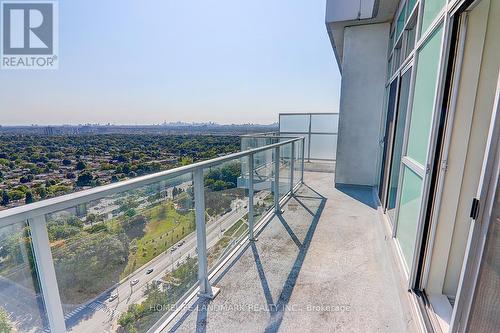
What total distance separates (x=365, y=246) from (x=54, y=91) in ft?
57.8

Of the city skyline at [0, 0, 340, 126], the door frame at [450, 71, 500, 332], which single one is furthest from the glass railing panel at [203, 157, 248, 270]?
the city skyline at [0, 0, 340, 126]

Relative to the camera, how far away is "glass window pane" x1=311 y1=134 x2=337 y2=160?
7.37 m

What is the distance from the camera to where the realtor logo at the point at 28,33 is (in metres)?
5.24

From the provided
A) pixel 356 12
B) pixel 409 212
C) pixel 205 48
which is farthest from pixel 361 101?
pixel 205 48

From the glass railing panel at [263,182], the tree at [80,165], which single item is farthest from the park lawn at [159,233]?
the tree at [80,165]

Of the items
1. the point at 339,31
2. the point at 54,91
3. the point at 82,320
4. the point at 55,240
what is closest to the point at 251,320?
the point at 82,320

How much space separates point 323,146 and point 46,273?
24.4 ft

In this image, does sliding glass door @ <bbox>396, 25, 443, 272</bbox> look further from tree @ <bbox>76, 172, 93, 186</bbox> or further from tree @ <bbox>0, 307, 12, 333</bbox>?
tree @ <bbox>76, 172, 93, 186</bbox>

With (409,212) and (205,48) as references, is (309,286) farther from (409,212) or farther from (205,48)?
(205,48)

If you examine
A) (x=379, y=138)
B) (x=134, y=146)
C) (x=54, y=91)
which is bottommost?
(x=134, y=146)

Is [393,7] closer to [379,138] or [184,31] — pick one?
[379,138]

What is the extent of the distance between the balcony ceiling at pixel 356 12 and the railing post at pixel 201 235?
4.17m

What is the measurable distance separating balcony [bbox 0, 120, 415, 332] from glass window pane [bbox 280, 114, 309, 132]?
4.74m

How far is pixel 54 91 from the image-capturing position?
13711mm
